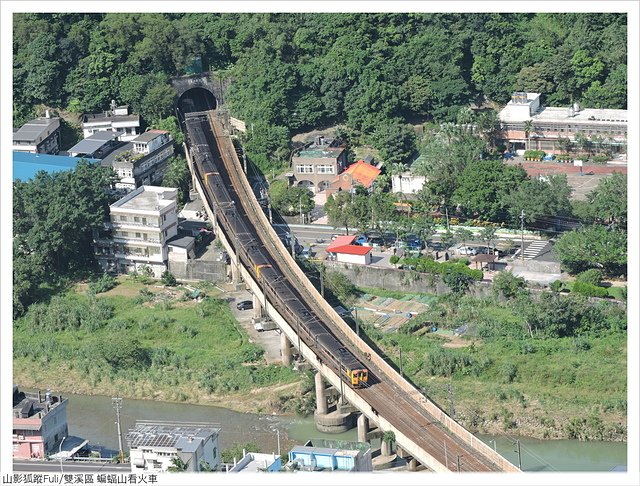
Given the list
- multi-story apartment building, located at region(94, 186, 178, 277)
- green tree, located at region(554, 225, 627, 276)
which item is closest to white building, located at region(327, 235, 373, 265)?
multi-story apartment building, located at region(94, 186, 178, 277)

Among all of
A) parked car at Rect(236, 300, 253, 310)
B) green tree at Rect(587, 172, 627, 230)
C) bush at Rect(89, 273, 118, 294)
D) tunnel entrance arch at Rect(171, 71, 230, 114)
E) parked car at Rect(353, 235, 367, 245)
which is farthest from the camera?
tunnel entrance arch at Rect(171, 71, 230, 114)

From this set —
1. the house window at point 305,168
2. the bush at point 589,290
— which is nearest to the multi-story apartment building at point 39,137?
the house window at point 305,168

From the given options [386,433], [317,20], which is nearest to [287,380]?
[386,433]

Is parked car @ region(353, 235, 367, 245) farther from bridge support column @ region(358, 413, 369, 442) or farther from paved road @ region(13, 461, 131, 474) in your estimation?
paved road @ region(13, 461, 131, 474)

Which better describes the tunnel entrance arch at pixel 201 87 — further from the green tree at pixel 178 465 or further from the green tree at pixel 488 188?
the green tree at pixel 178 465

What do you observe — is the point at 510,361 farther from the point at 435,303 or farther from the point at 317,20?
the point at 317,20

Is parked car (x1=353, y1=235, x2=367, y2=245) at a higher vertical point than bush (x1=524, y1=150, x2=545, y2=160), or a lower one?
lower

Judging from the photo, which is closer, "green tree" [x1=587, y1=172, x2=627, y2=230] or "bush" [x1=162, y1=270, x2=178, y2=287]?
"green tree" [x1=587, y1=172, x2=627, y2=230]

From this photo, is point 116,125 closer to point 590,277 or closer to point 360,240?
point 360,240
